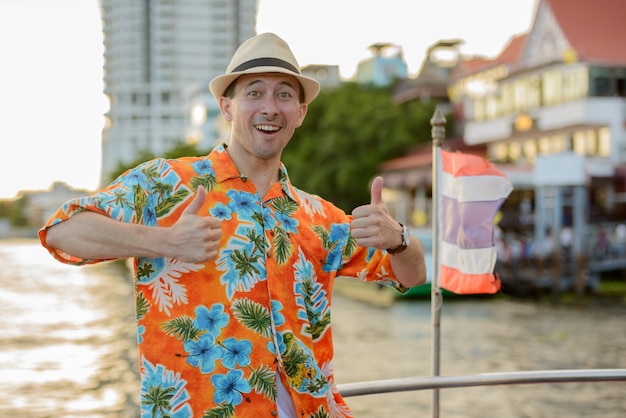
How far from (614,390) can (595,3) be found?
28.8m

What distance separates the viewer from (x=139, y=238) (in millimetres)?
2451

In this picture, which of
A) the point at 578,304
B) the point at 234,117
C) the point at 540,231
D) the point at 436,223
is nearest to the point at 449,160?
the point at 436,223

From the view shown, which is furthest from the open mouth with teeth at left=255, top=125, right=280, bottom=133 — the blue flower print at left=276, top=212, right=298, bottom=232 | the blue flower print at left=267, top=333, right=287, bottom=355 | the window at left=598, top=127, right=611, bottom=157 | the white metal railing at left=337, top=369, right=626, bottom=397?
the window at left=598, top=127, right=611, bottom=157

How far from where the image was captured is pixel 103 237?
2.46 meters

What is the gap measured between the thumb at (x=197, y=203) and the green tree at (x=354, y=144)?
4122 centimetres

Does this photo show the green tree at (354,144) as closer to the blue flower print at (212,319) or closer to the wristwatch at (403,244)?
the wristwatch at (403,244)

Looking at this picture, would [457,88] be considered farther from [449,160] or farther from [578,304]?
[449,160]

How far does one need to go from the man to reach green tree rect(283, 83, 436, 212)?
134 feet

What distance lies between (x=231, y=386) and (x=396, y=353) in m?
17.3

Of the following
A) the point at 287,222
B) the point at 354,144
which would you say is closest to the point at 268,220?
the point at 287,222

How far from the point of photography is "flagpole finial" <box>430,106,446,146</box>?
4.61 meters

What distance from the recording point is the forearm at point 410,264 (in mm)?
2875

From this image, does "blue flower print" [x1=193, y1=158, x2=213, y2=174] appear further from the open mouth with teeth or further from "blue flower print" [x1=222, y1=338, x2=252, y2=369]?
"blue flower print" [x1=222, y1=338, x2=252, y2=369]

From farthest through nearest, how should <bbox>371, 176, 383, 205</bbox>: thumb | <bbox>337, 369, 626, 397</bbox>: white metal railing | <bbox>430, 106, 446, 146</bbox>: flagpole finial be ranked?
1. <bbox>430, 106, 446, 146</bbox>: flagpole finial
2. <bbox>337, 369, 626, 397</bbox>: white metal railing
3. <bbox>371, 176, 383, 205</bbox>: thumb
